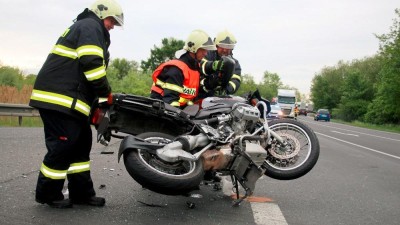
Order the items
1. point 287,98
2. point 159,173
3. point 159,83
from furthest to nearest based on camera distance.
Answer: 1. point 287,98
2. point 159,83
3. point 159,173

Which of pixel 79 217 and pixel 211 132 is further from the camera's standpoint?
pixel 211 132

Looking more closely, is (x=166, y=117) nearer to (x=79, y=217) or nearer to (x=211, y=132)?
(x=211, y=132)

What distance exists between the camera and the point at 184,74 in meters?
5.30

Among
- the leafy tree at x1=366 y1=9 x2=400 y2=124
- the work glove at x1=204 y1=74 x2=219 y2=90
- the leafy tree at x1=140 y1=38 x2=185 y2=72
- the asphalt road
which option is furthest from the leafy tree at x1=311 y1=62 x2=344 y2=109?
the work glove at x1=204 y1=74 x2=219 y2=90

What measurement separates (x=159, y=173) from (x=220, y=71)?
1.94m

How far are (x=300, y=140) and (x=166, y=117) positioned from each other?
165 cm

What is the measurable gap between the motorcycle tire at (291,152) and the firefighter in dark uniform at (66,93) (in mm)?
1980

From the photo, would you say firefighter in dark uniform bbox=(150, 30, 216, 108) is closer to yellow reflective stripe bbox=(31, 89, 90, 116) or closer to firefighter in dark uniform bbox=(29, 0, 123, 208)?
firefighter in dark uniform bbox=(29, 0, 123, 208)

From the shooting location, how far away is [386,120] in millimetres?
52594

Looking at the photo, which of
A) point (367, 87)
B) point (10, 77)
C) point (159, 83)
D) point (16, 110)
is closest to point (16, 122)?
point (16, 110)

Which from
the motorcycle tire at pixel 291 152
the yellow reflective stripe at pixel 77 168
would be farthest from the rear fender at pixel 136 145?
the motorcycle tire at pixel 291 152

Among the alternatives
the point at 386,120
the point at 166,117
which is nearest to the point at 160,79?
the point at 166,117

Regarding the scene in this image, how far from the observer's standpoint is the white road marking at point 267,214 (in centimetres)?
434

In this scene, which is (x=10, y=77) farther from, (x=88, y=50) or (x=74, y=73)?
(x=88, y=50)
